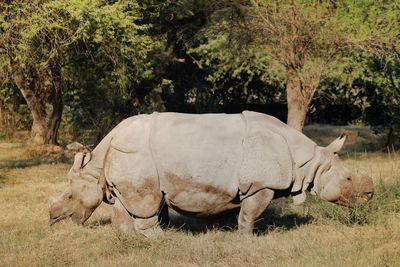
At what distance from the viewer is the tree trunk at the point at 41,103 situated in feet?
73.0

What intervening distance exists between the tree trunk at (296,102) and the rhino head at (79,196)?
9.73 m

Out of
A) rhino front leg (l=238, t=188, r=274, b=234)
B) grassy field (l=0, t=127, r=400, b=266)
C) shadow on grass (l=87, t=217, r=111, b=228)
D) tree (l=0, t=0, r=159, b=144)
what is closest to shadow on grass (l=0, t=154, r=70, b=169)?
tree (l=0, t=0, r=159, b=144)

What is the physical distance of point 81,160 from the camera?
9.21 meters

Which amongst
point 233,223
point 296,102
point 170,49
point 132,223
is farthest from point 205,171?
point 170,49

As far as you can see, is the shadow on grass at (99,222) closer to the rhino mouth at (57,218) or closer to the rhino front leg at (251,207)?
the rhino mouth at (57,218)

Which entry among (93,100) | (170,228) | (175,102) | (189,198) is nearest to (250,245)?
(189,198)

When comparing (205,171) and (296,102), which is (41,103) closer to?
(296,102)

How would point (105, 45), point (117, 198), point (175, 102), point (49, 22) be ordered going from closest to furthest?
point (117, 198)
point (49, 22)
point (105, 45)
point (175, 102)

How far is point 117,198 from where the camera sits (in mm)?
8875

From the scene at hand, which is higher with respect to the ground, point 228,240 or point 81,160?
point 81,160

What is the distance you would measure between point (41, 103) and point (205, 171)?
15987mm

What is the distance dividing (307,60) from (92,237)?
10269 mm

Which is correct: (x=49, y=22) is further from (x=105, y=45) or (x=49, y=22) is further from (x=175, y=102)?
(x=175, y=102)

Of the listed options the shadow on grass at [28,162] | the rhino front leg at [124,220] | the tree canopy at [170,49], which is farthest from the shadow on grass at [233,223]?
the shadow on grass at [28,162]
